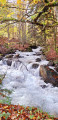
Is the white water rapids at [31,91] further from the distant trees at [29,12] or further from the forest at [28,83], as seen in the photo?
the distant trees at [29,12]

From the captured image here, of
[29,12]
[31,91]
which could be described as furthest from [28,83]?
[29,12]

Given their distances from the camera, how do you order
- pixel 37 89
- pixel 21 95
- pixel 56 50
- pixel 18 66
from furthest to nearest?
pixel 56 50 < pixel 18 66 < pixel 37 89 < pixel 21 95

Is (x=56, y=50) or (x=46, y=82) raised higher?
(x=56, y=50)

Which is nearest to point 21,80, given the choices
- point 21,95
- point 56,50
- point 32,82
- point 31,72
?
point 32,82

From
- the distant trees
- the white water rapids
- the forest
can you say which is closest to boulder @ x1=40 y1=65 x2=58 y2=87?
the forest

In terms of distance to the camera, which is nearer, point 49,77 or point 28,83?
point 49,77

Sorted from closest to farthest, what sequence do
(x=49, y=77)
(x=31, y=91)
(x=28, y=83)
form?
(x=31, y=91) < (x=49, y=77) < (x=28, y=83)

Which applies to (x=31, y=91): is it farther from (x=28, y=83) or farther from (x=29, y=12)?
(x=29, y=12)

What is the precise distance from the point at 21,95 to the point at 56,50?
8.74m

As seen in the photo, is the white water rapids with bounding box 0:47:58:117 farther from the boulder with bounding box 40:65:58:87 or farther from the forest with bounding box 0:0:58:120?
the boulder with bounding box 40:65:58:87

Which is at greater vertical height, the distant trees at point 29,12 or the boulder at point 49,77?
the distant trees at point 29,12

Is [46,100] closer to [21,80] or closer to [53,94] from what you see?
[53,94]

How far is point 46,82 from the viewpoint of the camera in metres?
7.52

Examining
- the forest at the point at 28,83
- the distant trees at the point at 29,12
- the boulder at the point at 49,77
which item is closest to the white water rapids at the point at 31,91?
the forest at the point at 28,83
